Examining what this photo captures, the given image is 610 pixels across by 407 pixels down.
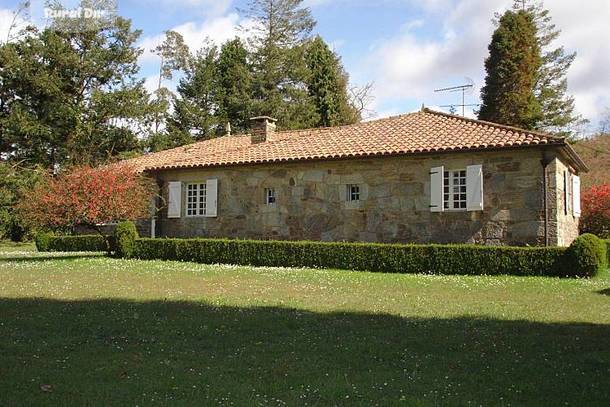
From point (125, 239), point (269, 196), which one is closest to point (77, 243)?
point (125, 239)

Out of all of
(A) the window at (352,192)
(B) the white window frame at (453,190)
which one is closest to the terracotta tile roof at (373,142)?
(B) the white window frame at (453,190)

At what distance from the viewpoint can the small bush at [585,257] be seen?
40.4ft

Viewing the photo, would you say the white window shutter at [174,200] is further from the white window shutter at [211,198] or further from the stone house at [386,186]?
the white window shutter at [211,198]

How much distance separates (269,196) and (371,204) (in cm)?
351

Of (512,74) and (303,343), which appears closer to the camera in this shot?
(303,343)

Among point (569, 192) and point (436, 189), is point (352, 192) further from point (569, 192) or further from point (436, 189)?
point (569, 192)

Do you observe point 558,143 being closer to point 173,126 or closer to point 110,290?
point 110,290

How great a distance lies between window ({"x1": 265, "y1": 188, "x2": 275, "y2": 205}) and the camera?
18109mm

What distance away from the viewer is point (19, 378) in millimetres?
4746

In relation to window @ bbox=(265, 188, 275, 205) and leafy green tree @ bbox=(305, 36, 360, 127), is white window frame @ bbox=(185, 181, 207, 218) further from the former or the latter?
leafy green tree @ bbox=(305, 36, 360, 127)

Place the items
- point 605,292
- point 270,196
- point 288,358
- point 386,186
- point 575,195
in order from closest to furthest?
point 288,358 → point 605,292 → point 386,186 → point 575,195 → point 270,196

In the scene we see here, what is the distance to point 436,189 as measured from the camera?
15531 mm

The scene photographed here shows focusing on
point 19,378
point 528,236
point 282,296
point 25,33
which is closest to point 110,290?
point 282,296

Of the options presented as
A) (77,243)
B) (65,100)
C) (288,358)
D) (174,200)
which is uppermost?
(65,100)
